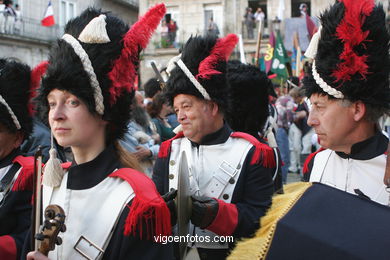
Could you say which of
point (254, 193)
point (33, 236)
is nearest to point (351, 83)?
point (254, 193)

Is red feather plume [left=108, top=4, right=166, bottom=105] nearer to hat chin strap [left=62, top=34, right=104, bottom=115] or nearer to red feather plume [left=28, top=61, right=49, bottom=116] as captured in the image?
hat chin strap [left=62, top=34, right=104, bottom=115]

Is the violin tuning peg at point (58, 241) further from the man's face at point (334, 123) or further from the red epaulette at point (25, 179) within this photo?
the man's face at point (334, 123)

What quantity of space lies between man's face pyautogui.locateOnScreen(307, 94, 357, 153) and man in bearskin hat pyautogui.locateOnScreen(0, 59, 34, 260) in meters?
1.71

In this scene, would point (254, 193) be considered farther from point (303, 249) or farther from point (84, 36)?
point (303, 249)

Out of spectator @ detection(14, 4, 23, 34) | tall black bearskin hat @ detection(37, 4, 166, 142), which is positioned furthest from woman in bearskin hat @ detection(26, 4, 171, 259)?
spectator @ detection(14, 4, 23, 34)

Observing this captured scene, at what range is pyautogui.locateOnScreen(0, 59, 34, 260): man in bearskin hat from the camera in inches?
105

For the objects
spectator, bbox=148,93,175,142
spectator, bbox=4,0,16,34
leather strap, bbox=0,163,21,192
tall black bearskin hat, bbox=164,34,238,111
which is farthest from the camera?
spectator, bbox=4,0,16,34

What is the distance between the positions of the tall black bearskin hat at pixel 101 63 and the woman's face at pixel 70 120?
0.11 feet

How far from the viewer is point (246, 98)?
4.37 meters

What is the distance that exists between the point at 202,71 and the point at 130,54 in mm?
916

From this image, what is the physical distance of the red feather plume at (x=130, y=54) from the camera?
2297 millimetres

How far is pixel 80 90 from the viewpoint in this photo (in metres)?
2.20

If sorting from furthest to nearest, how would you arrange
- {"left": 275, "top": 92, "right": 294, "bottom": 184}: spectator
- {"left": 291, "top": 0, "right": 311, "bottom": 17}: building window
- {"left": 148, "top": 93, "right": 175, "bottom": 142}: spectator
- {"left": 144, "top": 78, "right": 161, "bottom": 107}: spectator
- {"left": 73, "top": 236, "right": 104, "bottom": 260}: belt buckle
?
{"left": 291, "top": 0, "right": 311, "bottom": 17}: building window → {"left": 275, "top": 92, "right": 294, "bottom": 184}: spectator → {"left": 144, "top": 78, "right": 161, "bottom": 107}: spectator → {"left": 148, "top": 93, "right": 175, "bottom": 142}: spectator → {"left": 73, "top": 236, "right": 104, "bottom": 260}: belt buckle

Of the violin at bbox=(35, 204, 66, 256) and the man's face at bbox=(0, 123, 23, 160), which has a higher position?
the man's face at bbox=(0, 123, 23, 160)
